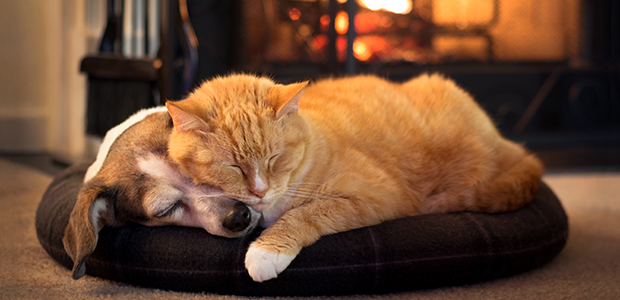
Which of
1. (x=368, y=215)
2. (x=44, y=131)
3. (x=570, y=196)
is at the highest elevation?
(x=368, y=215)

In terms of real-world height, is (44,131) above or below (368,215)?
below

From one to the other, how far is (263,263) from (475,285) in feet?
1.94

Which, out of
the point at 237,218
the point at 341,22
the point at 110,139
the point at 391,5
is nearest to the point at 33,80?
the point at 341,22

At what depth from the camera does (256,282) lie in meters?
1.23

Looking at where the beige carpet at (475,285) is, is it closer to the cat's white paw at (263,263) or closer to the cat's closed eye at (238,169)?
the cat's white paw at (263,263)

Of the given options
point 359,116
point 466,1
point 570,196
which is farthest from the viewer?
point 466,1

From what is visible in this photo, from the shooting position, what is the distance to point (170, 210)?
4.26ft

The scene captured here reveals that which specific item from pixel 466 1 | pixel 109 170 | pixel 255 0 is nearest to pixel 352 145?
pixel 109 170

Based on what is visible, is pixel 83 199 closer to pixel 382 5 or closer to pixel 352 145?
pixel 352 145

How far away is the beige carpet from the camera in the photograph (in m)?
1.27

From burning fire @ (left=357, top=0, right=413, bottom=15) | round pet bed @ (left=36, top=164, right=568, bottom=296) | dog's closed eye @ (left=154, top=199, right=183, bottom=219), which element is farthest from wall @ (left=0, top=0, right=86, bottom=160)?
dog's closed eye @ (left=154, top=199, right=183, bottom=219)

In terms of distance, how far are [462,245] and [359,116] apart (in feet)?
1.70

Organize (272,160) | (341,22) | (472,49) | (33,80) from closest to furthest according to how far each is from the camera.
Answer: (272,160) < (341,22) < (472,49) < (33,80)

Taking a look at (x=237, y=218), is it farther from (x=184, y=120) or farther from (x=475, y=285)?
(x=475, y=285)
